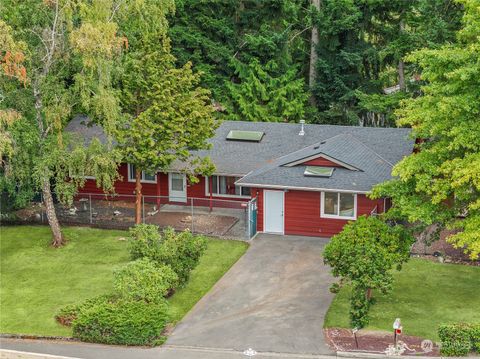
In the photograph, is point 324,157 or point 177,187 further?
point 177,187

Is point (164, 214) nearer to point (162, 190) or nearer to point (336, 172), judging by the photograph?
point (162, 190)

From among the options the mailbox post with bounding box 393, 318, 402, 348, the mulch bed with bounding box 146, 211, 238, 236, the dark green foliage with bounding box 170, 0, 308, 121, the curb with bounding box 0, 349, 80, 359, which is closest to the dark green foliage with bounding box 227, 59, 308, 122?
the dark green foliage with bounding box 170, 0, 308, 121

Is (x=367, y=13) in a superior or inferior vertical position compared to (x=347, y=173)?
superior

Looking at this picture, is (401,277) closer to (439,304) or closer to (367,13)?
(439,304)

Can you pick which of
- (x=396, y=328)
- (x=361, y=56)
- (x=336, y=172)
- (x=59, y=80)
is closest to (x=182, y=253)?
(x=396, y=328)

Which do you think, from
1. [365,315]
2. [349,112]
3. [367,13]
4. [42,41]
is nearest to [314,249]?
[365,315]

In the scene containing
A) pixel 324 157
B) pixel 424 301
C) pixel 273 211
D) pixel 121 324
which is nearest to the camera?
pixel 121 324

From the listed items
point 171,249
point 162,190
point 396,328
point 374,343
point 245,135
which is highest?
point 245,135

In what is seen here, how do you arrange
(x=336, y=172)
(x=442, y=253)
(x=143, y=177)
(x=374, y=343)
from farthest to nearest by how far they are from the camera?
(x=143, y=177), (x=336, y=172), (x=442, y=253), (x=374, y=343)
